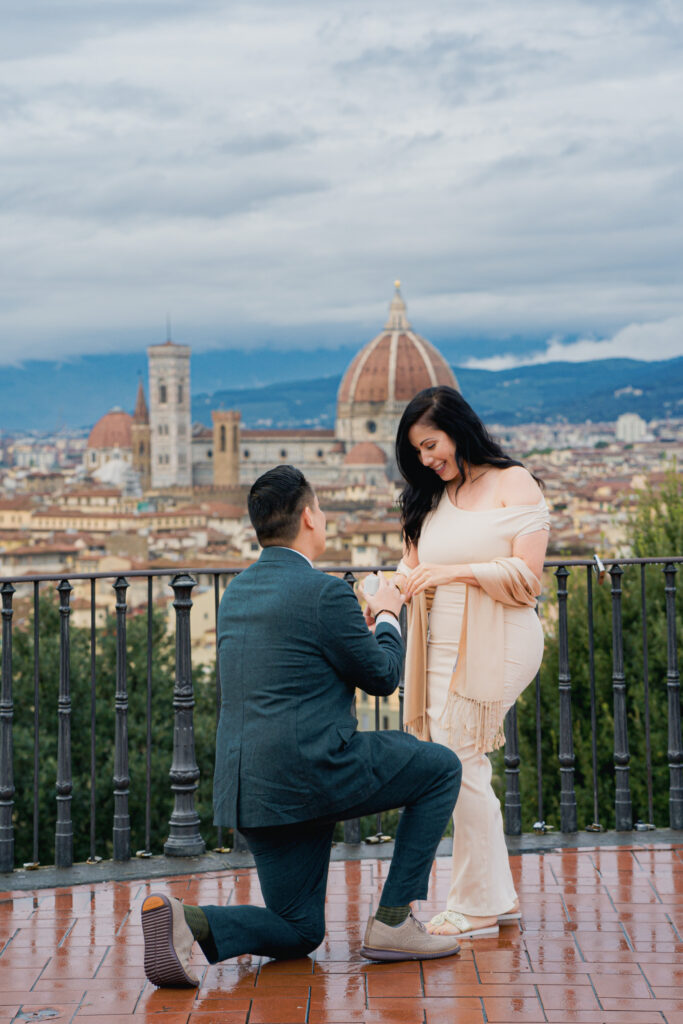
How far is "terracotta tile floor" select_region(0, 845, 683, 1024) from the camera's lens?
97.0 inches

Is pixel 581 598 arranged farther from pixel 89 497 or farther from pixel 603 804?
pixel 89 497

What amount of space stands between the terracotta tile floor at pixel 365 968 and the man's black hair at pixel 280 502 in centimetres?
91

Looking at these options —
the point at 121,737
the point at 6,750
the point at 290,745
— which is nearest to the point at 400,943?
A: the point at 290,745

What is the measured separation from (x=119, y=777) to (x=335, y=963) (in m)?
1.14

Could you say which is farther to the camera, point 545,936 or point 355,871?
point 355,871

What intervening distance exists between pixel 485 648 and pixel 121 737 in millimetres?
1242

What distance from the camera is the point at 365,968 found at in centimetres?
270

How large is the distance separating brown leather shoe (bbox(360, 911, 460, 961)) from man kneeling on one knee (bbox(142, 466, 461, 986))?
4.8 inches

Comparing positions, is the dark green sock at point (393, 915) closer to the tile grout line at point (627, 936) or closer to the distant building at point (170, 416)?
the tile grout line at point (627, 936)

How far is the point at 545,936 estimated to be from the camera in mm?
2898

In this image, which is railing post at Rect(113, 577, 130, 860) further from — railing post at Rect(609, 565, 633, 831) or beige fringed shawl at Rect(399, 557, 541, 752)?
railing post at Rect(609, 565, 633, 831)

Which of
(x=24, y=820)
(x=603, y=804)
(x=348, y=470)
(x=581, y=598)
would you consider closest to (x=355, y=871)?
(x=603, y=804)

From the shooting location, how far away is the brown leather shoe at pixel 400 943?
2.72m

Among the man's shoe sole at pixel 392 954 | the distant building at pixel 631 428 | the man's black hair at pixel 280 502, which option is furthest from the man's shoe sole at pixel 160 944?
the distant building at pixel 631 428
